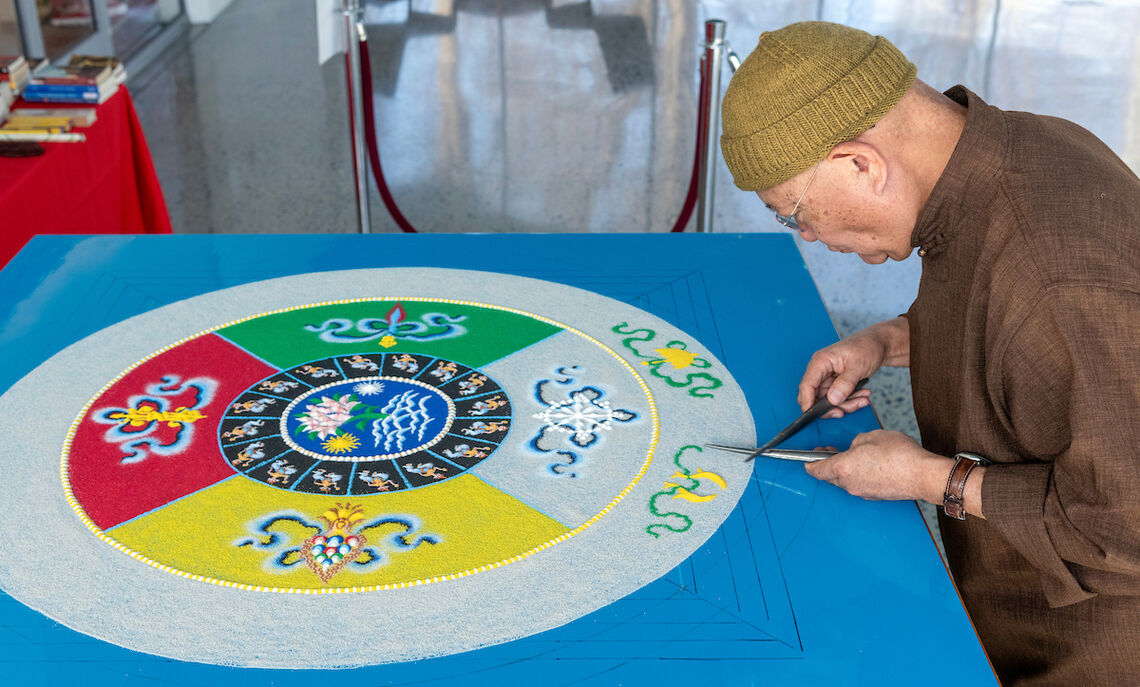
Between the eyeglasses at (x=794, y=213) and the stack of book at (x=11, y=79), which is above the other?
the eyeglasses at (x=794, y=213)

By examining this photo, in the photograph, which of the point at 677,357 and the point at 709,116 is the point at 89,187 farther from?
the point at 677,357

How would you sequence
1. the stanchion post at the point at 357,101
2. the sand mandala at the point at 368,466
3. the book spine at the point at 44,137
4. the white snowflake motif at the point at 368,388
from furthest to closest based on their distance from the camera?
the stanchion post at the point at 357,101, the book spine at the point at 44,137, the white snowflake motif at the point at 368,388, the sand mandala at the point at 368,466

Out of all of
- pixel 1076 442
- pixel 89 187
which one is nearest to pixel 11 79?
pixel 89 187

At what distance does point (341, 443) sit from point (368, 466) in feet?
0.29

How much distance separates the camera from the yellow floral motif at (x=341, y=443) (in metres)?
1.82

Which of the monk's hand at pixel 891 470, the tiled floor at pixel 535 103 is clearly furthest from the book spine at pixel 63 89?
the monk's hand at pixel 891 470

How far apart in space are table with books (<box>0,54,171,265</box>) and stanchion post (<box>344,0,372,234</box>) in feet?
2.72

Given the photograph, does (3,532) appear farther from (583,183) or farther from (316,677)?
(583,183)

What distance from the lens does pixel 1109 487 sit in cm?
142

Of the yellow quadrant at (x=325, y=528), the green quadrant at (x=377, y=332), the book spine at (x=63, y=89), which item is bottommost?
the yellow quadrant at (x=325, y=528)

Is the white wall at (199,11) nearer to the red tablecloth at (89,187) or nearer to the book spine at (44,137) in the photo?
the red tablecloth at (89,187)

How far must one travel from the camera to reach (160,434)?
1862 millimetres

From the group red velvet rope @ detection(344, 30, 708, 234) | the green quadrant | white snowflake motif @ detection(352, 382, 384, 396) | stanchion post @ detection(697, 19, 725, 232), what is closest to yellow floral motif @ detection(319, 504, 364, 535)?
white snowflake motif @ detection(352, 382, 384, 396)

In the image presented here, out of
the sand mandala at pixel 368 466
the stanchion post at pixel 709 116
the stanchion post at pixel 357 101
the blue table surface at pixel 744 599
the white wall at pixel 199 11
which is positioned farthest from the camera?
the white wall at pixel 199 11
